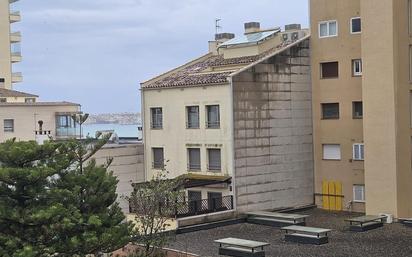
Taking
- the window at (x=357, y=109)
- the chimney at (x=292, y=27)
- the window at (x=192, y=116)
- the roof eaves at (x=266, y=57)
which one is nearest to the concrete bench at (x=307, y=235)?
the roof eaves at (x=266, y=57)

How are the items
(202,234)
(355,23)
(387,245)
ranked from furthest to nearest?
(355,23) < (202,234) < (387,245)

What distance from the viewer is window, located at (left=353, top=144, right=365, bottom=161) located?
Result: 1453 inches

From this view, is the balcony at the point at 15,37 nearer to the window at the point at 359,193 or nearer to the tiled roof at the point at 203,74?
the tiled roof at the point at 203,74

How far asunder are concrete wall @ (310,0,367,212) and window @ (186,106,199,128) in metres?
7.32

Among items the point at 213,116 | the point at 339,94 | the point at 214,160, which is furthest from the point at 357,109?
the point at 214,160

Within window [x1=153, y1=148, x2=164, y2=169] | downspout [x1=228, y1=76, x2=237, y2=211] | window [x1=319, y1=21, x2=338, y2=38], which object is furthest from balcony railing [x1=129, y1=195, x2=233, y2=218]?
window [x1=319, y1=21, x2=338, y2=38]

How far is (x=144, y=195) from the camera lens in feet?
83.3

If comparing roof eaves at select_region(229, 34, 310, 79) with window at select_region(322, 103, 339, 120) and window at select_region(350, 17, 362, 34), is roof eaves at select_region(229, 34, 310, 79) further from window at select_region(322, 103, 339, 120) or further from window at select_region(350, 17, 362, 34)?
window at select_region(322, 103, 339, 120)

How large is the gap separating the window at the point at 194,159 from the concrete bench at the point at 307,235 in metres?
9.33

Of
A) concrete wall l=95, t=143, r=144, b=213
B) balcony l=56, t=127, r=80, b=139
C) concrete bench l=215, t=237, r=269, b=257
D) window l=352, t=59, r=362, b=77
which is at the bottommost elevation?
concrete bench l=215, t=237, r=269, b=257

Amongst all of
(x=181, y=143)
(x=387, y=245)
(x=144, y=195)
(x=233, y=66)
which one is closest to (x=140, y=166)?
(x=181, y=143)

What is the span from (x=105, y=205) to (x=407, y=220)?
17.5 meters

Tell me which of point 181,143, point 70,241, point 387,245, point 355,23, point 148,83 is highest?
point 355,23

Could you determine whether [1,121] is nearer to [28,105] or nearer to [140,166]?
[28,105]
